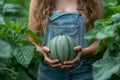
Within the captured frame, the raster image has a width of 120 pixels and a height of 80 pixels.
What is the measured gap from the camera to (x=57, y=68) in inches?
135

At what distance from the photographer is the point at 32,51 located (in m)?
3.35

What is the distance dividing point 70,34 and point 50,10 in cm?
24

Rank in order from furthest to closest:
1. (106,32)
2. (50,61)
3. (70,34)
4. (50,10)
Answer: (50,10) < (70,34) < (50,61) < (106,32)

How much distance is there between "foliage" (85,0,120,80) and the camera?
2.92 meters

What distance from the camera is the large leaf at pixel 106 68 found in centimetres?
288

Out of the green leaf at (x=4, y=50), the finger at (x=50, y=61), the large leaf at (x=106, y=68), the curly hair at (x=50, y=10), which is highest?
the curly hair at (x=50, y=10)

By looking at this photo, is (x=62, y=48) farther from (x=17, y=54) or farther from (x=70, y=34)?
(x=17, y=54)

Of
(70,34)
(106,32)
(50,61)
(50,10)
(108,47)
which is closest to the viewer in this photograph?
(106,32)

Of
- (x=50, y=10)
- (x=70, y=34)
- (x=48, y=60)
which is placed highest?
(x=50, y=10)

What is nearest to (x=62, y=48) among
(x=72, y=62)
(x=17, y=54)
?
(x=72, y=62)

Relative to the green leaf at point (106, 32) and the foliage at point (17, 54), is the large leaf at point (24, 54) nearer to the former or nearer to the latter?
the foliage at point (17, 54)

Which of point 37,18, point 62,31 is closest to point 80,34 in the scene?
point 62,31

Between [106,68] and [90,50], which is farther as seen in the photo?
[90,50]

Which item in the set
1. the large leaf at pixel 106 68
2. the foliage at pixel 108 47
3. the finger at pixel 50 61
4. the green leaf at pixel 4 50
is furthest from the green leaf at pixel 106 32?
the green leaf at pixel 4 50
